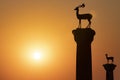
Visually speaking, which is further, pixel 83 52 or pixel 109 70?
pixel 109 70

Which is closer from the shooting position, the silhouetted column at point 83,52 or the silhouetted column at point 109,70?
the silhouetted column at point 83,52

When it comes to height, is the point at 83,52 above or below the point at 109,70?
below

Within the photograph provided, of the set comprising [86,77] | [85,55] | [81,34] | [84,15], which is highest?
[84,15]

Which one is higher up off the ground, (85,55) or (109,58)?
(109,58)

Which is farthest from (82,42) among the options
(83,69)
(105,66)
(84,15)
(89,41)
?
(105,66)

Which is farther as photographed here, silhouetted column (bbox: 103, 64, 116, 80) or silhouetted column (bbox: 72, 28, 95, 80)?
silhouetted column (bbox: 103, 64, 116, 80)

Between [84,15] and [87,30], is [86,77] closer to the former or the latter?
[87,30]

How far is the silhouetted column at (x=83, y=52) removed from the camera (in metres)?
13.0

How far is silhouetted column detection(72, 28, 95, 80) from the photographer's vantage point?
1297cm

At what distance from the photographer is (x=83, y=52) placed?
1316 centimetres

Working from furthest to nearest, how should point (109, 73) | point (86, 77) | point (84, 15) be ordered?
point (109, 73), point (84, 15), point (86, 77)

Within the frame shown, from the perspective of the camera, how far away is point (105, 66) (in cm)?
2200

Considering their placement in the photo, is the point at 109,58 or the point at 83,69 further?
the point at 109,58

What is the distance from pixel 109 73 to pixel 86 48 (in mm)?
9402
